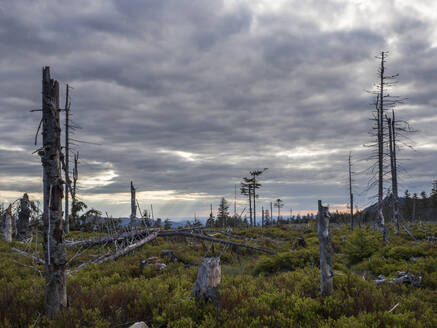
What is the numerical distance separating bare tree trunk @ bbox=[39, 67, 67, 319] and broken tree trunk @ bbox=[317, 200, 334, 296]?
5.96m

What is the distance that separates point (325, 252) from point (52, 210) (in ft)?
20.8

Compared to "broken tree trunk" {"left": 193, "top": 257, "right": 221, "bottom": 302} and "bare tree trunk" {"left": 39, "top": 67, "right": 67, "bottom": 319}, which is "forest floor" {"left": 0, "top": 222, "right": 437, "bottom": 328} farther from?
"bare tree trunk" {"left": 39, "top": 67, "right": 67, "bottom": 319}

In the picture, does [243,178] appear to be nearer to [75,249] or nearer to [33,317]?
[75,249]

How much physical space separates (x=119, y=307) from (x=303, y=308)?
4.18m

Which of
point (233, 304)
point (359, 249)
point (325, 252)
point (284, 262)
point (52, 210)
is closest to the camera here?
point (52, 210)

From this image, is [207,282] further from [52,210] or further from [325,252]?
[52,210]

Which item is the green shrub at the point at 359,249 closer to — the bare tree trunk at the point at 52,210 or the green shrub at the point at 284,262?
the green shrub at the point at 284,262

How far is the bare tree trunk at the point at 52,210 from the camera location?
18.2 feet

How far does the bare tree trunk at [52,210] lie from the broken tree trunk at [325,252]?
596 centimetres

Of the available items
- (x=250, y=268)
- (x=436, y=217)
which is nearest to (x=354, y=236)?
(x=250, y=268)

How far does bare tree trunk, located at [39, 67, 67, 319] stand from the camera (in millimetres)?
5551

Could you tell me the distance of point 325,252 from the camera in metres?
7.18

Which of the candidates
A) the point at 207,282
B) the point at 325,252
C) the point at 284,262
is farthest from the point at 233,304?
the point at 284,262

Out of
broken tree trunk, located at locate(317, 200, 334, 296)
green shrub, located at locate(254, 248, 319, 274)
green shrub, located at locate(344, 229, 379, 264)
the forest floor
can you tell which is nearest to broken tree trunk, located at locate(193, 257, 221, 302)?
the forest floor
